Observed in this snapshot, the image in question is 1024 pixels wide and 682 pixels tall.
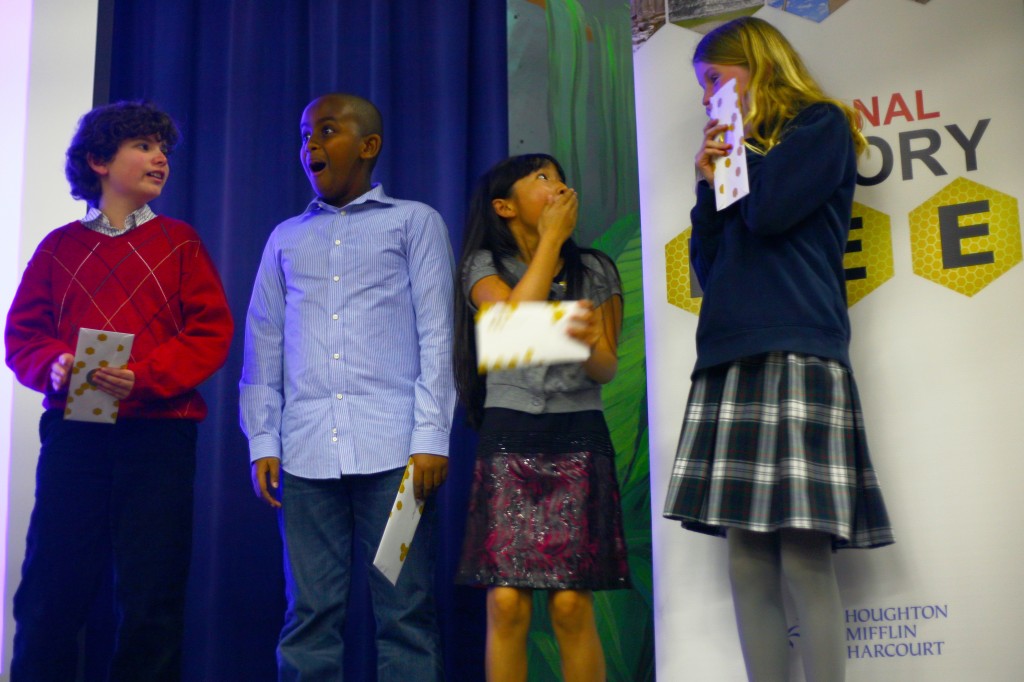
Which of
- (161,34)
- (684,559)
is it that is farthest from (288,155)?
(684,559)

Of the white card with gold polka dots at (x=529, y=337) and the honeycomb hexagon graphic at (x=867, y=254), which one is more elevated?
the honeycomb hexagon graphic at (x=867, y=254)

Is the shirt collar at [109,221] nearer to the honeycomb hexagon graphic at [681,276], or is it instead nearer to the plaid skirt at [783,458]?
the honeycomb hexagon graphic at [681,276]

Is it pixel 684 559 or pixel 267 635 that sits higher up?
pixel 684 559

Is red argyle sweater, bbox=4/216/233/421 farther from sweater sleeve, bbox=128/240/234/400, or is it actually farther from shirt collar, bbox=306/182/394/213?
shirt collar, bbox=306/182/394/213

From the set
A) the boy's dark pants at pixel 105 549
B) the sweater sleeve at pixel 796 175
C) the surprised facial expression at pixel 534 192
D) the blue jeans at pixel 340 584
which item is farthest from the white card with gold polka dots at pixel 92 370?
the sweater sleeve at pixel 796 175

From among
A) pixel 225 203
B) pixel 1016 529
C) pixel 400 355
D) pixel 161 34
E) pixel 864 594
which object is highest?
pixel 161 34

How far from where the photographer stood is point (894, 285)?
8.25 ft

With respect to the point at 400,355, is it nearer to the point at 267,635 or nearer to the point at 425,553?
the point at 425,553

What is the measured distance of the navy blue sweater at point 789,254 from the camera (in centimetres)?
219

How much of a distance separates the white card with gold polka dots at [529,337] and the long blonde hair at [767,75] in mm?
807

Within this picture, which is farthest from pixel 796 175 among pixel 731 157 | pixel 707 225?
pixel 707 225

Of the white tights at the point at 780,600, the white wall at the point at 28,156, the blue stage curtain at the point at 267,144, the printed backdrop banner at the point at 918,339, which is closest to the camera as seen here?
the white tights at the point at 780,600

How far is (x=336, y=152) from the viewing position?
275 centimetres

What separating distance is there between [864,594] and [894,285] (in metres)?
0.72
